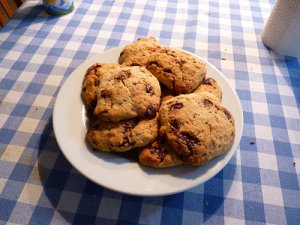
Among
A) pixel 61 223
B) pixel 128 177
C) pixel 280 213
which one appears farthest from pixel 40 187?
pixel 280 213

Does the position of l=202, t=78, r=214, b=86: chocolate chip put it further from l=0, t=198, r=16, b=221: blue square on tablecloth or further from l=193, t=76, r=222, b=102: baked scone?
l=0, t=198, r=16, b=221: blue square on tablecloth

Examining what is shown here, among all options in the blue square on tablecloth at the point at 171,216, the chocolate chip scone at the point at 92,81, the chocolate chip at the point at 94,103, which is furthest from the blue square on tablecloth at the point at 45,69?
the blue square on tablecloth at the point at 171,216

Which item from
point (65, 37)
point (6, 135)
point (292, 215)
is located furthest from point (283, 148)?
point (65, 37)

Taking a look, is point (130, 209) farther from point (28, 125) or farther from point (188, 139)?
point (28, 125)

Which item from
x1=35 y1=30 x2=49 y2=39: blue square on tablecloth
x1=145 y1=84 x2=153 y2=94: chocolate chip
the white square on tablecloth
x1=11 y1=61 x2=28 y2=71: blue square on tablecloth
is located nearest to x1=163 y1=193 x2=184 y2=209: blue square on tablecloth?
x1=145 y1=84 x2=153 y2=94: chocolate chip

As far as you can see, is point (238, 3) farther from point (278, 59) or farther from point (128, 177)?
point (128, 177)
